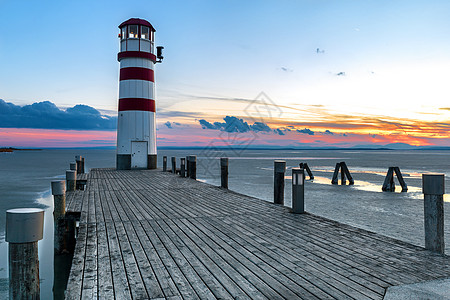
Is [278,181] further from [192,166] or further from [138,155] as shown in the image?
[138,155]

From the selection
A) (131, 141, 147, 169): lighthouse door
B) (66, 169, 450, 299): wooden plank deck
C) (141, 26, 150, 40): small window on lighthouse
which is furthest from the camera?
(131, 141, 147, 169): lighthouse door

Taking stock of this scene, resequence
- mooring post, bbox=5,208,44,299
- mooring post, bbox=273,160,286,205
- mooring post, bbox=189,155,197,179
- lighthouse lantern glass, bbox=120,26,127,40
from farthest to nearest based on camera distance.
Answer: lighthouse lantern glass, bbox=120,26,127,40, mooring post, bbox=189,155,197,179, mooring post, bbox=273,160,286,205, mooring post, bbox=5,208,44,299

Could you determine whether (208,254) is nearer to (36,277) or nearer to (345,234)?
(36,277)

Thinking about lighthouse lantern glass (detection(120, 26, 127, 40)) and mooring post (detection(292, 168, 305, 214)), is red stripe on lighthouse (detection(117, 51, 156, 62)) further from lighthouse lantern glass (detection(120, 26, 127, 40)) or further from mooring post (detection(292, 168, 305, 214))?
mooring post (detection(292, 168, 305, 214))

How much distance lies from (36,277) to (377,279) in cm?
316

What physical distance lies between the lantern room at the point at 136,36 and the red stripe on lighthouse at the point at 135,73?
108 cm

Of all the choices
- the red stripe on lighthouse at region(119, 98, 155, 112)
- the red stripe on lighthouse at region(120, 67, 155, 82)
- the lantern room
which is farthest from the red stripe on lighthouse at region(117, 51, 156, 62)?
the red stripe on lighthouse at region(119, 98, 155, 112)

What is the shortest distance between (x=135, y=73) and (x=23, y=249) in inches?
651

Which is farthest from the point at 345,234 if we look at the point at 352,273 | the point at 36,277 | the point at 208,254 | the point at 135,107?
the point at 135,107

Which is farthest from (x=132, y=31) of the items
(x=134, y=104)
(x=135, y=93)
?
(x=134, y=104)

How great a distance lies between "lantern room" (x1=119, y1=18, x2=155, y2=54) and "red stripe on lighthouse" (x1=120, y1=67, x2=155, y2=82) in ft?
3.53

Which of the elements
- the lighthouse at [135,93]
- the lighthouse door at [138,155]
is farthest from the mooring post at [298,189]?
the lighthouse door at [138,155]

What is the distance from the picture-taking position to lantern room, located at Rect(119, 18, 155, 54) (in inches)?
716

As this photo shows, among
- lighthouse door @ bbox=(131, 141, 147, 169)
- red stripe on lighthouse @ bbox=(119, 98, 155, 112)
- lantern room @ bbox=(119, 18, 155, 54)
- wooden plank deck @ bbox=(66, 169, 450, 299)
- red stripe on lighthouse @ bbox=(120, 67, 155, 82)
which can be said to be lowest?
wooden plank deck @ bbox=(66, 169, 450, 299)
